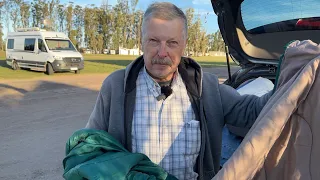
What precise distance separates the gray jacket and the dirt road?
2724 millimetres

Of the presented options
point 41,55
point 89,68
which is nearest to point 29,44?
point 41,55

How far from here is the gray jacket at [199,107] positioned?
5.87 feet

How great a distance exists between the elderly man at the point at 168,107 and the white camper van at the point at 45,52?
15.7 metres

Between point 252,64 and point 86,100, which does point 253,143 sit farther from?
point 86,100

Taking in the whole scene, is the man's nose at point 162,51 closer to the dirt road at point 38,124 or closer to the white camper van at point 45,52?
the dirt road at point 38,124

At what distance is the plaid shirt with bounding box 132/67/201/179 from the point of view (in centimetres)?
175

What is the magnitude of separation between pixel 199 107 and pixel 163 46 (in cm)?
40

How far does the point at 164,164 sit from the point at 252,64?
169 cm

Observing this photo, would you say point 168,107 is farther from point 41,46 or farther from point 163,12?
point 41,46

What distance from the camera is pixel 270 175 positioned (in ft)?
3.79

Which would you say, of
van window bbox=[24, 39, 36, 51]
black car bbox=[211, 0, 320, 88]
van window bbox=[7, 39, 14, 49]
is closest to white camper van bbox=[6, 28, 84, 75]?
van window bbox=[24, 39, 36, 51]

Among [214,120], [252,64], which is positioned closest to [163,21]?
[214,120]

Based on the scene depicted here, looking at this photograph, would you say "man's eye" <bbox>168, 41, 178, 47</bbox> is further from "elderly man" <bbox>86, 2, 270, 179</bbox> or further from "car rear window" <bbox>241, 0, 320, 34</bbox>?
"car rear window" <bbox>241, 0, 320, 34</bbox>

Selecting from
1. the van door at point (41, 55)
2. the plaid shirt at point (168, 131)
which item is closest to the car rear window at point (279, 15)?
the plaid shirt at point (168, 131)
